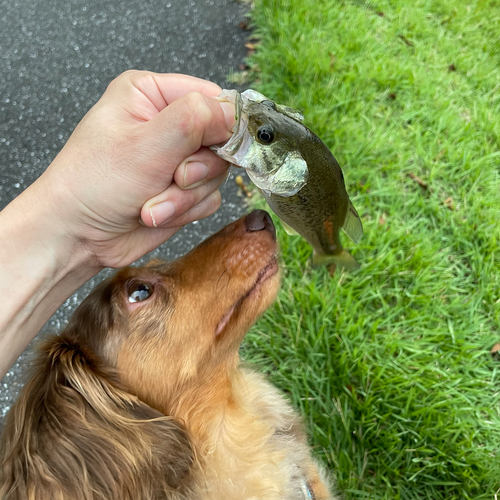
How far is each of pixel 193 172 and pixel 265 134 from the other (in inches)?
10.9

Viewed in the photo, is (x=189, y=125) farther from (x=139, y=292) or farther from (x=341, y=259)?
(x=341, y=259)

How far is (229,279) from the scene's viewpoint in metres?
1.48

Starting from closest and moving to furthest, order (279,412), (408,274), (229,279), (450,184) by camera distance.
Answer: (229,279) → (279,412) → (408,274) → (450,184)

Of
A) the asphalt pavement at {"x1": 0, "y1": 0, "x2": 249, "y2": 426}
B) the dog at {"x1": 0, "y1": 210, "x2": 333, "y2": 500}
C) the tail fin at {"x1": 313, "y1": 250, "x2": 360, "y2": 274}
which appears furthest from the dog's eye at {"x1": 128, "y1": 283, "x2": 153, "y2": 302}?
the asphalt pavement at {"x1": 0, "y1": 0, "x2": 249, "y2": 426}

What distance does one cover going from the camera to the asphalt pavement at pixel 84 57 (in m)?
3.09

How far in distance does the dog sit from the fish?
0.51ft

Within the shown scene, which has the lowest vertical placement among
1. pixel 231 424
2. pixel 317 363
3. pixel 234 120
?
pixel 317 363

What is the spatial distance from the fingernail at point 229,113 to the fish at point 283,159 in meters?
0.03

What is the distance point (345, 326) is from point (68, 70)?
10.1ft

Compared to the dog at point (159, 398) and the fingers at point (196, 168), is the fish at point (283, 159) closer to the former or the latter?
the fingers at point (196, 168)

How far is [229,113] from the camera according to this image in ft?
4.46

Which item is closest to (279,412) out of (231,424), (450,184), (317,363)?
(231,424)

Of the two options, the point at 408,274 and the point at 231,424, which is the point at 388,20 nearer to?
the point at 408,274

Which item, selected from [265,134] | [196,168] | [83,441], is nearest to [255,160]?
[265,134]
